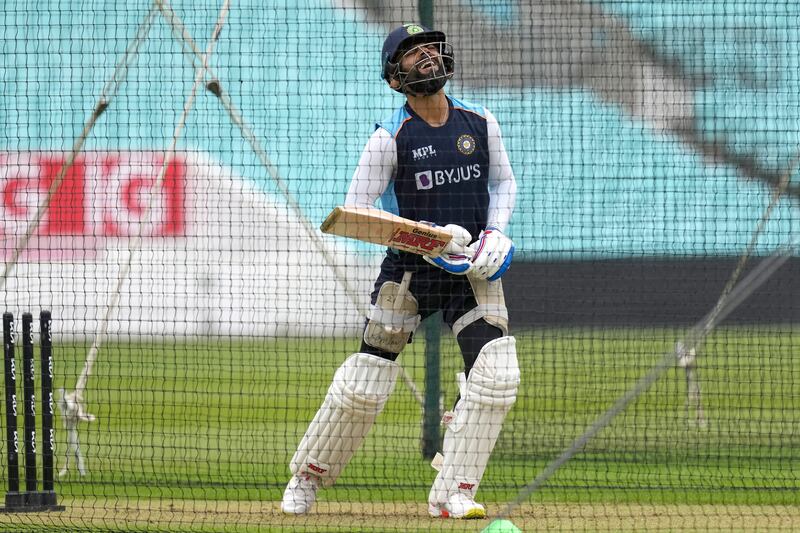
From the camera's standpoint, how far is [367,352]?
16.6ft

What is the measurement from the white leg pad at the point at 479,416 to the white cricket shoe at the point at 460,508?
22 mm

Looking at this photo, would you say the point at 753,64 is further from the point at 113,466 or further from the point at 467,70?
the point at 113,466

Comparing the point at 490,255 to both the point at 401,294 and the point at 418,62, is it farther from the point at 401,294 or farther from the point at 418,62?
the point at 418,62

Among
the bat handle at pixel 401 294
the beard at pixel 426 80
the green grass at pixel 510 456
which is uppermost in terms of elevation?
the beard at pixel 426 80

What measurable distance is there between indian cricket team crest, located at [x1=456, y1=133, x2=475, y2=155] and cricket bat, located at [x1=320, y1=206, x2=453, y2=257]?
463 millimetres

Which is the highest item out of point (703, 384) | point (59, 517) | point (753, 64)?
point (753, 64)

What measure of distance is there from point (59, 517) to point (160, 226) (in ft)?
31.1

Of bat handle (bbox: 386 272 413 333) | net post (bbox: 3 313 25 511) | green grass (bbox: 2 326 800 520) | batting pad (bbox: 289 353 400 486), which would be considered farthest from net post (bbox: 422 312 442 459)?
net post (bbox: 3 313 25 511)

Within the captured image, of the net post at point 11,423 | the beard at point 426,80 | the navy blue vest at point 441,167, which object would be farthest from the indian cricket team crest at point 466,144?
the net post at point 11,423

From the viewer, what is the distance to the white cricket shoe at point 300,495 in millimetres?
5012

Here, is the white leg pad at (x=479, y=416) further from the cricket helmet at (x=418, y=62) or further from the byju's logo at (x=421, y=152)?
the cricket helmet at (x=418, y=62)

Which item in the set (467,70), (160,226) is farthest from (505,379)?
(160,226)

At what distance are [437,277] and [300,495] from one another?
40.8 inches

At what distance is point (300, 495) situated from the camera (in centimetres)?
505
